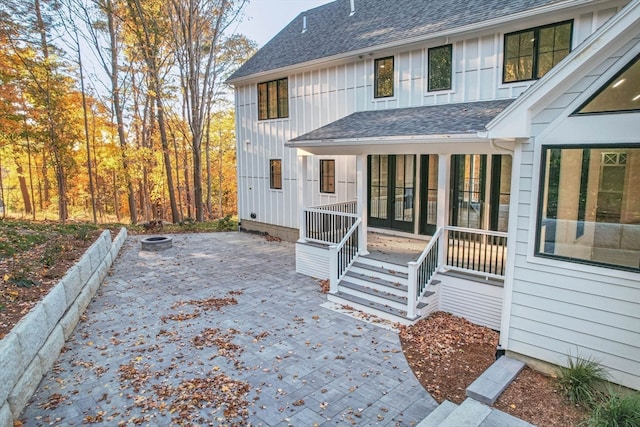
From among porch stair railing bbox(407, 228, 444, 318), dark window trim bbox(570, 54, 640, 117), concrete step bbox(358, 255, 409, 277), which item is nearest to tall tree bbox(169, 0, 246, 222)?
concrete step bbox(358, 255, 409, 277)

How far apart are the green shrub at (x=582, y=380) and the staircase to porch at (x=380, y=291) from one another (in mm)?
2471

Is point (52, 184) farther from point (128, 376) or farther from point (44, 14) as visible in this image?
point (128, 376)

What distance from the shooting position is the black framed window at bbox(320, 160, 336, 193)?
10898mm

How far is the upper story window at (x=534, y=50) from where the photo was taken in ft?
23.2

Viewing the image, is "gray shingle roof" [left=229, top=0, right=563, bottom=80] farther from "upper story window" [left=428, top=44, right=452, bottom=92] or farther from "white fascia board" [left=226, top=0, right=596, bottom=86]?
"upper story window" [left=428, top=44, right=452, bottom=92]

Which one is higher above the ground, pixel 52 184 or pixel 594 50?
pixel 594 50

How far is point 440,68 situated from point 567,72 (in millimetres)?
4941

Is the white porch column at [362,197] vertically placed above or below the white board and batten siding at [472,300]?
above

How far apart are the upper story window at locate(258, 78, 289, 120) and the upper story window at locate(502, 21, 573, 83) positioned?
258 inches

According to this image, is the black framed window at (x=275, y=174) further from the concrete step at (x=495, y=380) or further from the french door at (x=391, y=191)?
the concrete step at (x=495, y=380)

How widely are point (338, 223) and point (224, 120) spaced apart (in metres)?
19.5

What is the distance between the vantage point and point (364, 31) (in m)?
10.3

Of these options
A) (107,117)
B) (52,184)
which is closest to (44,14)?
(107,117)

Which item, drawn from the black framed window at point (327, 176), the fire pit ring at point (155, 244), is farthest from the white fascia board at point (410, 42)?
the fire pit ring at point (155, 244)
